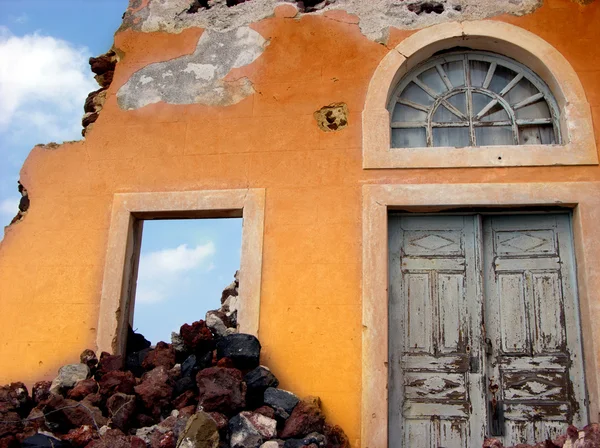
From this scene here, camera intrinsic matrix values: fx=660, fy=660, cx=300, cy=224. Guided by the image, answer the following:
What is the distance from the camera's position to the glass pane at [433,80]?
6223 millimetres

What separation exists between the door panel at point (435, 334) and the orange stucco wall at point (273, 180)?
0.39m

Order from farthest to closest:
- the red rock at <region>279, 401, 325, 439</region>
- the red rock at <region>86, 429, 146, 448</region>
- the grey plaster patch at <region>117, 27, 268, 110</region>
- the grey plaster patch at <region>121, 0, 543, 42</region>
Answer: the grey plaster patch at <region>117, 27, 268, 110</region>
the grey plaster patch at <region>121, 0, 543, 42</region>
the red rock at <region>279, 401, 325, 439</region>
the red rock at <region>86, 429, 146, 448</region>

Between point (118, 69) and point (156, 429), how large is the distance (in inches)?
142

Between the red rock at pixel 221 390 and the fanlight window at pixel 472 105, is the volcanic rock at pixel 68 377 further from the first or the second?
the fanlight window at pixel 472 105

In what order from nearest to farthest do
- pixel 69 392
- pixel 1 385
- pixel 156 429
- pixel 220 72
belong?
1. pixel 156 429
2. pixel 69 392
3. pixel 1 385
4. pixel 220 72

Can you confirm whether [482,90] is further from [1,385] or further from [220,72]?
[1,385]

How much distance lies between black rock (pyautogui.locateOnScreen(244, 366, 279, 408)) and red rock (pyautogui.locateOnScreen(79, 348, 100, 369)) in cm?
142

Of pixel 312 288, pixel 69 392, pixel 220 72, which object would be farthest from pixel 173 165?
pixel 69 392

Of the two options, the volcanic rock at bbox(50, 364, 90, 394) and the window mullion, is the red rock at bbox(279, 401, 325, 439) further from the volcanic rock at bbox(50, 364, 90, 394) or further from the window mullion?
the window mullion

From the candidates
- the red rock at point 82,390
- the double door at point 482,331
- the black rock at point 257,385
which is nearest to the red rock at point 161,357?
the red rock at point 82,390

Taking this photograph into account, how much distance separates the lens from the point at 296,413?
16.6ft

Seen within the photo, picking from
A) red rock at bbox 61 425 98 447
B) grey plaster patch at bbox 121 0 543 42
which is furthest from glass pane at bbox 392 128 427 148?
red rock at bbox 61 425 98 447

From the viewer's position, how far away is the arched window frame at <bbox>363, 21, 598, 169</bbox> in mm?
5680

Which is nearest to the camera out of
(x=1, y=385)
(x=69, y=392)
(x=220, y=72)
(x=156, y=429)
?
(x=156, y=429)
